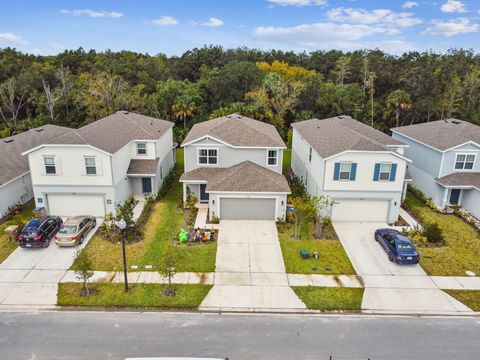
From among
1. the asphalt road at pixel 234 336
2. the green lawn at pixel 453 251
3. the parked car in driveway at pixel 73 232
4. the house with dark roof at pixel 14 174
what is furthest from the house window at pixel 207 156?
the green lawn at pixel 453 251

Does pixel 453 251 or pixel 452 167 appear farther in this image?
pixel 452 167

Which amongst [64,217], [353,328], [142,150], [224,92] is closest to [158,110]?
[224,92]

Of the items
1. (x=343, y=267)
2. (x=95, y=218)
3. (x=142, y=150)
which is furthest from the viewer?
(x=142, y=150)

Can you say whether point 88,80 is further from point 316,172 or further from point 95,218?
point 316,172

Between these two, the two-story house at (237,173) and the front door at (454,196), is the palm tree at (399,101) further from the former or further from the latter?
the two-story house at (237,173)

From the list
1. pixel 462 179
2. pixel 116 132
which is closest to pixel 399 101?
pixel 462 179

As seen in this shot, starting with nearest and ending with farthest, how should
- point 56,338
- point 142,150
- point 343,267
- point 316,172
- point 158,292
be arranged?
point 56,338, point 158,292, point 343,267, point 316,172, point 142,150

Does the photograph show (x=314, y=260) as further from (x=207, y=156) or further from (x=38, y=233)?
(x=38, y=233)
